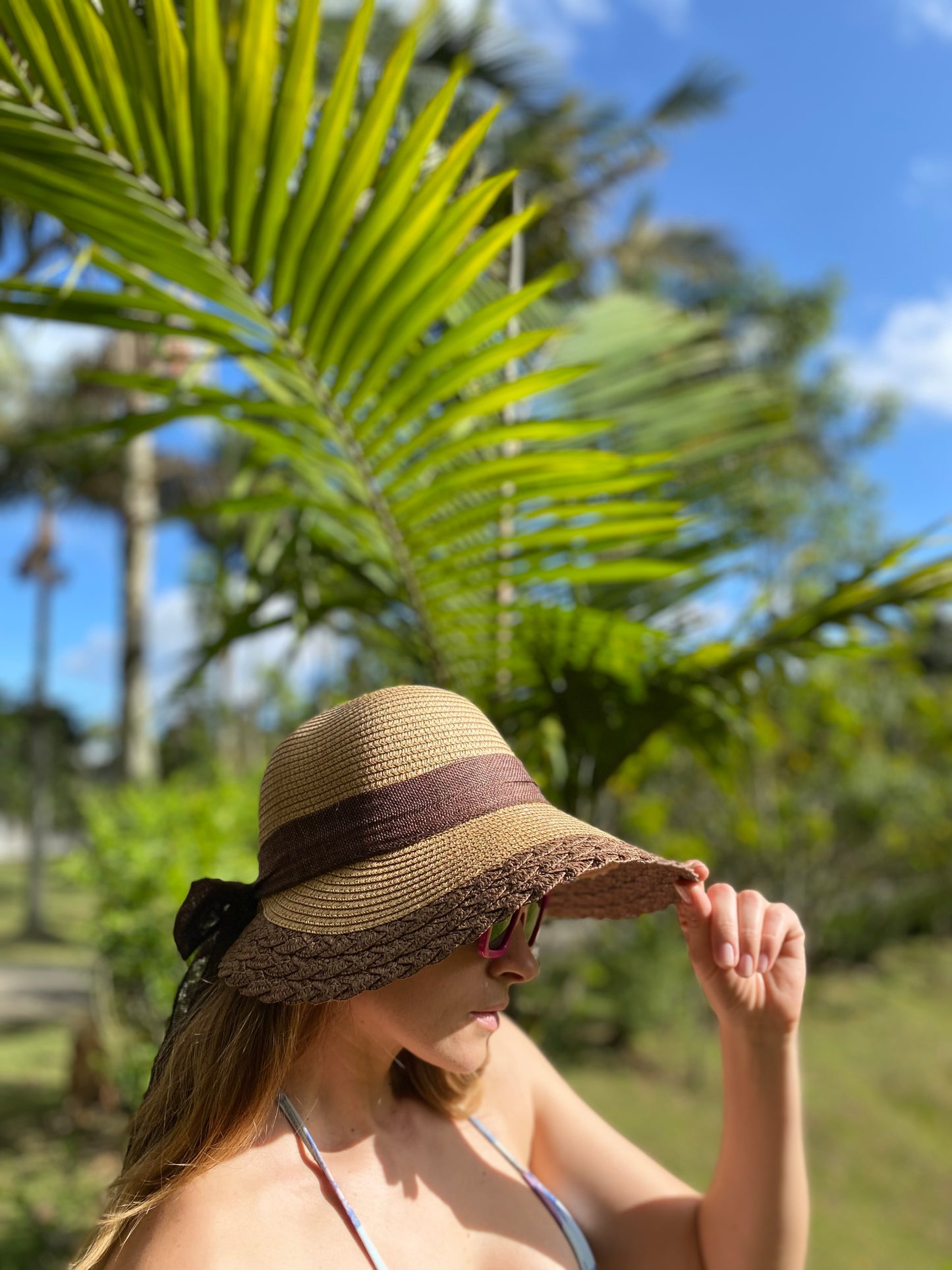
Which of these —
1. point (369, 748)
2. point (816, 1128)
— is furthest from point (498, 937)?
point (816, 1128)

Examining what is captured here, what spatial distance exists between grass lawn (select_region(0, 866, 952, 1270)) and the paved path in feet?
1.60

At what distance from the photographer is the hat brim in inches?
41.3

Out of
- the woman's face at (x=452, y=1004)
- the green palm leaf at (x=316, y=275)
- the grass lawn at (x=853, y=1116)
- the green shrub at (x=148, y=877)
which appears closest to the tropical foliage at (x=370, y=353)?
the green palm leaf at (x=316, y=275)

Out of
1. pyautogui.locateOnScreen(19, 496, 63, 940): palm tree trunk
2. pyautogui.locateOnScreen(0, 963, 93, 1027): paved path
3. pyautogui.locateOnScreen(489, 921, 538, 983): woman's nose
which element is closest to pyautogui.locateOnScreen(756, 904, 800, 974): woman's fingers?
pyautogui.locateOnScreen(489, 921, 538, 983): woman's nose

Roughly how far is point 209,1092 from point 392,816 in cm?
41

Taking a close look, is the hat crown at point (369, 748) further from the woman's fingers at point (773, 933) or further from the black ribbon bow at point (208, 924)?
the woman's fingers at point (773, 933)

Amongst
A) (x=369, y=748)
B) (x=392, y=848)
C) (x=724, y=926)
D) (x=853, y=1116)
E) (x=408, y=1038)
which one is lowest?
(x=853, y=1116)

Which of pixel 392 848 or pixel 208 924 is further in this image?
pixel 208 924

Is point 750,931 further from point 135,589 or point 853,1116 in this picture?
point 135,589

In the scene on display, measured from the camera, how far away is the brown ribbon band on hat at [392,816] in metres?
1.13

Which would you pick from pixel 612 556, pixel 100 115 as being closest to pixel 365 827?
pixel 100 115

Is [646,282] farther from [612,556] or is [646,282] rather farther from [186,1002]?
[186,1002]

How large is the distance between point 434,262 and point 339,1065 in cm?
114

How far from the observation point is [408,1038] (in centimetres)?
119
